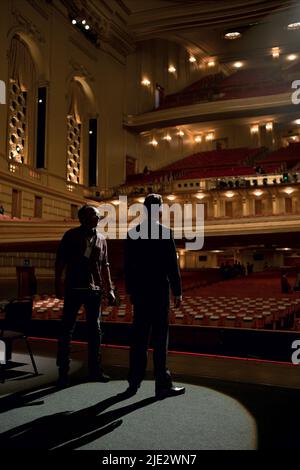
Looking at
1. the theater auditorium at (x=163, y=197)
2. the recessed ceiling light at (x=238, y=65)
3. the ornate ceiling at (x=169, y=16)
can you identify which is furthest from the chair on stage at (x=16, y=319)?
the recessed ceiling light at (x=238, y=65)

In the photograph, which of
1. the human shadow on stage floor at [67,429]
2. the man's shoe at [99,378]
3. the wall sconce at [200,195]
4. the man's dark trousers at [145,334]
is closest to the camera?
the human shadow on stage floor at [67,429]

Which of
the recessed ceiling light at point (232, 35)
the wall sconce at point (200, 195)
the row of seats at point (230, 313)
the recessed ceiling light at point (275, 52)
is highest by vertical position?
the recessed ceiling light at point (232, 35)

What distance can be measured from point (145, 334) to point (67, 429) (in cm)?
87

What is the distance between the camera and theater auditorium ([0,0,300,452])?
258 cm

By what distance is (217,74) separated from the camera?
29.0 m

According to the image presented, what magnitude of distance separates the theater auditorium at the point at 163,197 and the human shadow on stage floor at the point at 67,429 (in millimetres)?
12

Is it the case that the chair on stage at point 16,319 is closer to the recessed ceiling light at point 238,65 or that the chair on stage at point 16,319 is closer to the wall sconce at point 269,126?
the wall sconce at point 269,126

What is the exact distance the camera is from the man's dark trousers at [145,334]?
9.61ft

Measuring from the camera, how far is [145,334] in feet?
9.75

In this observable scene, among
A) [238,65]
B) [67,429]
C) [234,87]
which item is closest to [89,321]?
[67,429]

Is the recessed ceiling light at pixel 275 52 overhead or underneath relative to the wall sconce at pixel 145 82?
overhead

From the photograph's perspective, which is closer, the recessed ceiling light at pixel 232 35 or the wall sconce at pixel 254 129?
the wall sconce at pixel 254 129

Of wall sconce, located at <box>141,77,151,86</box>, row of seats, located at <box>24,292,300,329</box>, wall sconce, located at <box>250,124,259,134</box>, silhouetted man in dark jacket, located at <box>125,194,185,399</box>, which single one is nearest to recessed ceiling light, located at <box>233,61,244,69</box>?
wall sconce, located at <box>250,124,259,134</box>

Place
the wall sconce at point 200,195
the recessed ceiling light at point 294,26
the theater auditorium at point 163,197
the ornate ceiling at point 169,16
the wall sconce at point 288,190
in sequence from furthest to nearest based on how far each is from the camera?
the recessed ceiling light at point 294,26, the ornate ceiling at point 169,16, the wall sconce at point 200,195, the wall sconce at point 288,190, the theater auditorium at point 163,197
